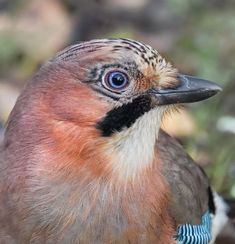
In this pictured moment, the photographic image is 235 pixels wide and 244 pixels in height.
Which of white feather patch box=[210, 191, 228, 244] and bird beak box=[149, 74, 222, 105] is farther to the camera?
white feather patch box=[210, 191, 228, 244]

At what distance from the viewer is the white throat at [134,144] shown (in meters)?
4.33

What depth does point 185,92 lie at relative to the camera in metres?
4.48

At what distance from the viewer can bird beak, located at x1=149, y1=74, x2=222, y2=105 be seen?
4391 millimetres

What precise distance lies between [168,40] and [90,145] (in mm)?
3932

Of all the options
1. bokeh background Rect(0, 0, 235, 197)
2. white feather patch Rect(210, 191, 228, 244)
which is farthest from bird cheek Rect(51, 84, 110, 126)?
bokeh background Rect(0, 0, 235, 197)

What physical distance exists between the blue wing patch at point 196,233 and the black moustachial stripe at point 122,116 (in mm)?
835

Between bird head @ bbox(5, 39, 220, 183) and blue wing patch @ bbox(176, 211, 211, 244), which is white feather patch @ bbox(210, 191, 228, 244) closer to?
blue wing patch @ bbox(176, 211, 211, 244)

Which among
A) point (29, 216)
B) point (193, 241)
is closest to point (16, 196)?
point (29, 216)

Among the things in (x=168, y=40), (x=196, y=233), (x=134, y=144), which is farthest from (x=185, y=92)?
(x=168, y=40)

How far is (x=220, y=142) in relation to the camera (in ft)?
21.1

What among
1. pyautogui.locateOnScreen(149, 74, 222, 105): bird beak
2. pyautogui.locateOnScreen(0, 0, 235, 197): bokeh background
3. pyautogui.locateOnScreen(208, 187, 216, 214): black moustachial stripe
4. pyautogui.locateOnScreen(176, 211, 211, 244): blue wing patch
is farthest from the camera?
pyautogui.locateOnScreen(0, 0, 235, 197): bokeh background

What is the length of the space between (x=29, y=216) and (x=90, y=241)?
0.29 m

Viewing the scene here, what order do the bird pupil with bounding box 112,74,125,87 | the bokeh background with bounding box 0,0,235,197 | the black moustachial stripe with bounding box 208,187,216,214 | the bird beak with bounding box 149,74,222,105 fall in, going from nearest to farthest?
the bird pupil with bounding box 112,74,125,87 < the bird beak with bounding box 149,74,222,105 < the black moustachial stripe with bounding box 208,187,216,214 < the bokeh background with bounding box 0,0,235,197

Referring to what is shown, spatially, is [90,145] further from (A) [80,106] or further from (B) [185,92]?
(B) [185,92]
